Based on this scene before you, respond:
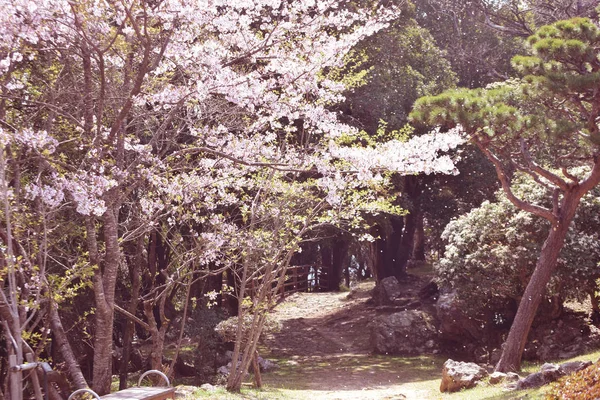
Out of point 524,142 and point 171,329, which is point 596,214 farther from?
point 171,329

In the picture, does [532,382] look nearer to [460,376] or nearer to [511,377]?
[511,377]

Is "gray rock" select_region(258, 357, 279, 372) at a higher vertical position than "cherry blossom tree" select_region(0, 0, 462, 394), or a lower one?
lower

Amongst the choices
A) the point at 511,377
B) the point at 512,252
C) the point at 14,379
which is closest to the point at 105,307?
the point at 14,379

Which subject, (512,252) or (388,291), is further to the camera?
(388,291)

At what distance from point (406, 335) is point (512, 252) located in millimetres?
4256

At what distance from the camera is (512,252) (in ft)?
42.7

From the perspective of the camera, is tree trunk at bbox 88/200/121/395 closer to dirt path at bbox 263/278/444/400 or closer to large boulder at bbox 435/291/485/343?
dirt path at bbox 263/278/444/400

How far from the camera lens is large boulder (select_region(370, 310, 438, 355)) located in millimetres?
16109

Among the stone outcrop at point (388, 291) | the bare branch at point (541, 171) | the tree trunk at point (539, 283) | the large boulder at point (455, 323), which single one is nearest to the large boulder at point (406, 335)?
the large boulder at point (455, 323)

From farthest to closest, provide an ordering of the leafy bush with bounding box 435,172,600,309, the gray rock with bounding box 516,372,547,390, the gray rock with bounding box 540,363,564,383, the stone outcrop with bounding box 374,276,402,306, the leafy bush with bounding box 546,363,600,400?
the stone outcrop with bounding box 374,276,402,306
the leafy bush with bounding box 435,172,600,309
the gray rock with bounding box 516,372,547,390
the gray rock with bounding box 540,363,564,383
the leafy bush with bounding box 546,363,600,400

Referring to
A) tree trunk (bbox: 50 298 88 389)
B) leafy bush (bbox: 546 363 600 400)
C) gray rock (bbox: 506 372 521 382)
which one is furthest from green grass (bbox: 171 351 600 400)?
tree trunk (bbox: 50 298 88 389)

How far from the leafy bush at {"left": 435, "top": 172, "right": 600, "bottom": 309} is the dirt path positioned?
6.83 feet

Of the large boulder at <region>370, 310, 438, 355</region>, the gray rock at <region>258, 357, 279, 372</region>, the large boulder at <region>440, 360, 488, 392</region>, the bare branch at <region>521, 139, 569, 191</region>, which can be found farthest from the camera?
the large boulder at <region>370, 310, 438, 355</region>

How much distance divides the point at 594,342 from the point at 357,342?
647 cm
